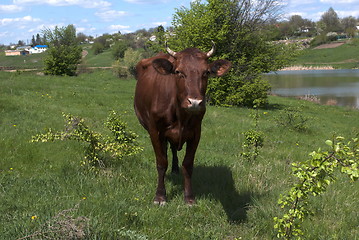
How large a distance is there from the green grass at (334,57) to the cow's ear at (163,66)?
80.7 m

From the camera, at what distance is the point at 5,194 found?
473 cm

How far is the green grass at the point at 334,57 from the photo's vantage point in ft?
271

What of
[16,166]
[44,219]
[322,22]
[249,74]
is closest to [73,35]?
[249,74]

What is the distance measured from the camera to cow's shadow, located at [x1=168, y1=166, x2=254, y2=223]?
16.1ft

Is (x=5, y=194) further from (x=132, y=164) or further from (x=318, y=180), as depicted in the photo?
(x=318, y=180)

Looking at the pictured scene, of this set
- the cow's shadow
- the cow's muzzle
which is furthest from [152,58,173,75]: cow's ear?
the cow's shadow

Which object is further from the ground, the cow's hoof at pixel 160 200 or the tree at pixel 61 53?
the tree at pixel 61 53

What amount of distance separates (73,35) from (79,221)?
4078cm

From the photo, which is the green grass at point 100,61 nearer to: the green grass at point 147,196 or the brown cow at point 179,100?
the green grass at point 147,196

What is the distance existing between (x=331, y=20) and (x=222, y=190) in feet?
587

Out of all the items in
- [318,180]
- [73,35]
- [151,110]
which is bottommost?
[318,180]

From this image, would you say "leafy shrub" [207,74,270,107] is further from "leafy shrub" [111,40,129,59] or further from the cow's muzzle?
"leafy shrub" [111,40,129,59]

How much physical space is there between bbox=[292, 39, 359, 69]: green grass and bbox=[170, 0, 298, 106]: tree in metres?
60.8

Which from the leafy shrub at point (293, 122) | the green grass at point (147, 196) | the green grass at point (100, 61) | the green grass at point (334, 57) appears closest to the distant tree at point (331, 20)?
the green grass at point (334, 57)
